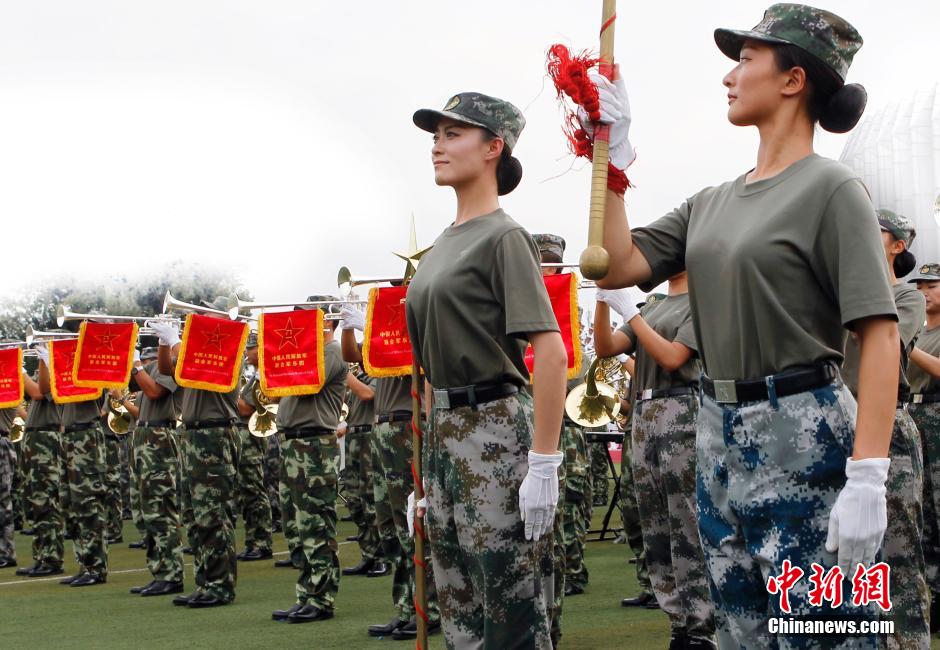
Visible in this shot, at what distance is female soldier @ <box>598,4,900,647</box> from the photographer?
2877mm

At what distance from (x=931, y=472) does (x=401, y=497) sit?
347 cm

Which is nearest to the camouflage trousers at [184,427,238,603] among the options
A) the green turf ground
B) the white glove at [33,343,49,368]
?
the green turf ground

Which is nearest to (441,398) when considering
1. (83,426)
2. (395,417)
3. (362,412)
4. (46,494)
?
(395,417)

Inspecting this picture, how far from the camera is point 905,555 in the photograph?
492 cm

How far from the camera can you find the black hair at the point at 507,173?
4.54 metres

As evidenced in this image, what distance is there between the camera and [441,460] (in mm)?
4156

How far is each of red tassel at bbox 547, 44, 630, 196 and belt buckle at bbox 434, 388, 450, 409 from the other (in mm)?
1117

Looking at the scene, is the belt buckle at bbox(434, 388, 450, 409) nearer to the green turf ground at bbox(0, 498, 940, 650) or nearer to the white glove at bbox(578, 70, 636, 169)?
the white glove at bbox(578, 70, 636, 169)

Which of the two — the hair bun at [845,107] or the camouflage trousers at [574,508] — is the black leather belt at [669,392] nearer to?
the camouflage trousers at [574,508]

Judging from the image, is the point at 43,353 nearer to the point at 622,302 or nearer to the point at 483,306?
the point at 622,302

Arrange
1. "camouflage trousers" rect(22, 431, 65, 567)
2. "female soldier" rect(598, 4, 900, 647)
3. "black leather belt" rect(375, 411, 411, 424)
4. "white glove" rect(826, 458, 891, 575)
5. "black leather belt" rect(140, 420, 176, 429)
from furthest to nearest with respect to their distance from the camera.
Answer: "camouflage trousers" rect(22, 431, 65, 567)
"black leather belt" rect(140, 420, 176, 429)
"black leather belt" rect(375, 411, 411, 424)
"female soldier" rect(598, 4, 900, 647)
"white glove" rect(826, 458, 891, 575)

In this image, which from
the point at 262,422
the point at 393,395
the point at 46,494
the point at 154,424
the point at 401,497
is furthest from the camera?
the point at 262,422

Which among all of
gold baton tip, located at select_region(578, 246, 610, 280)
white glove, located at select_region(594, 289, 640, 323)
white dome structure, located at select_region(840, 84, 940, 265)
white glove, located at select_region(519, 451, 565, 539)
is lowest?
white glove, located at select_region(519, 451, 565, 539)

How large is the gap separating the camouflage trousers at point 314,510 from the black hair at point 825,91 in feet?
19.7
